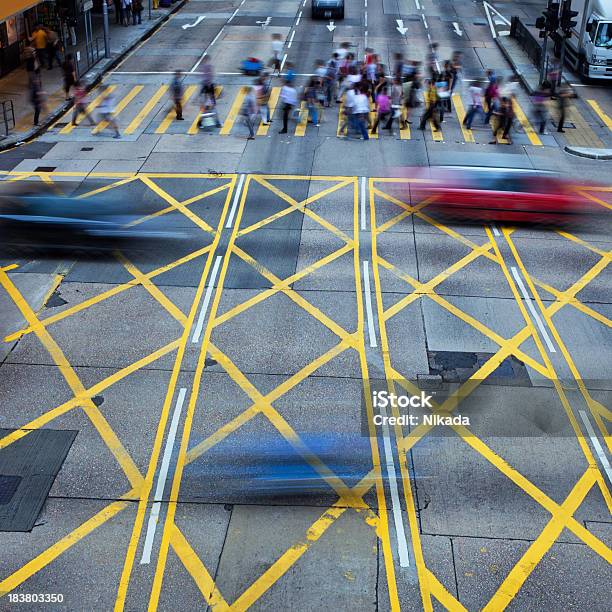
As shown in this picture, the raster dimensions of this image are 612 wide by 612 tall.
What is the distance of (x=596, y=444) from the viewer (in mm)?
12414

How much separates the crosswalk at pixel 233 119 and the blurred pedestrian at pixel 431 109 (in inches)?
9.6

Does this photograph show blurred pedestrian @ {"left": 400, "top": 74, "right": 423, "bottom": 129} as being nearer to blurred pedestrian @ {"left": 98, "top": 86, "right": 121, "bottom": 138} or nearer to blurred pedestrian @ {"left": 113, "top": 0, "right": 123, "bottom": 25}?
blurred pedestrian @ {"left": 98, "top": 86, "right": 121, "bottom": 138}

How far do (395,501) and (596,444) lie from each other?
11.5ft

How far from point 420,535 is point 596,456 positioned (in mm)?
3349

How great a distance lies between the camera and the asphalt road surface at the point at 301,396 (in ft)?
33.3

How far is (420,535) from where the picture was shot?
35.0 feet

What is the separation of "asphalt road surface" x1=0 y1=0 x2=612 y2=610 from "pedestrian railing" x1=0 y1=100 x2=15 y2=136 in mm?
2449

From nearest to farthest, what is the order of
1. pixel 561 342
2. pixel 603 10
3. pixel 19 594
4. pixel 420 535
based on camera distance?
pixel 19 594 < pixel 420 535 < pixel 561 342 < pixel 603 10

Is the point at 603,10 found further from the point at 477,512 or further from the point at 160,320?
the point at 477,512

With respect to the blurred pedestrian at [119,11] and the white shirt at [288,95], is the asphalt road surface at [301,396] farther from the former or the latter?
the blurred pedestrian at [119,11]

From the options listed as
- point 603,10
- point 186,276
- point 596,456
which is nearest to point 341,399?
point 596,456

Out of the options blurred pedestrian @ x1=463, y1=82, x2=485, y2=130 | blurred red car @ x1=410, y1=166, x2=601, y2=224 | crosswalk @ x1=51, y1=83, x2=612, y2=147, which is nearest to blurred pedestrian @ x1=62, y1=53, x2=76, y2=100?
crosswalk @ x1=51, y1=83, x2=612, y2=147

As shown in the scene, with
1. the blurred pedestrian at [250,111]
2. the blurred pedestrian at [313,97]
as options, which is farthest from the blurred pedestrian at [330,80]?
the blurred pedestrian at [250,111]

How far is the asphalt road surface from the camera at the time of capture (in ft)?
33.3
